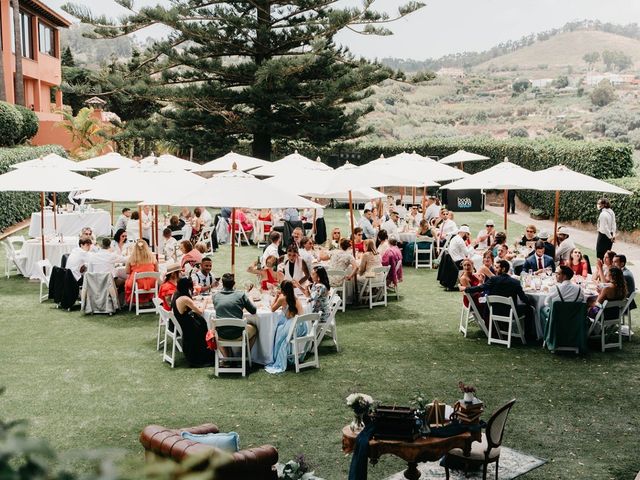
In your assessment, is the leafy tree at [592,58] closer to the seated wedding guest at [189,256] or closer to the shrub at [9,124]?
the shrub at [9,124]

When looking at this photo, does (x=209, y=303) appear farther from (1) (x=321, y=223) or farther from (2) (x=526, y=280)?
(1) (x=321, y=223)

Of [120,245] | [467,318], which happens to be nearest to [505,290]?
[467,318]

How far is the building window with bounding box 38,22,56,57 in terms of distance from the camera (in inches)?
1544

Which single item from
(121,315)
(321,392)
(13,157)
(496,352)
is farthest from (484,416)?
(13,157)

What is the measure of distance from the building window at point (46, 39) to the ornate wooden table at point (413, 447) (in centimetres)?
3758

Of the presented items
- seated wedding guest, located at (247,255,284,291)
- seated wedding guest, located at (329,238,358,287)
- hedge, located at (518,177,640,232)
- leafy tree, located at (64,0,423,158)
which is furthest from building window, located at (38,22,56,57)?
seated wedding guest, located at (247,255,284,291)

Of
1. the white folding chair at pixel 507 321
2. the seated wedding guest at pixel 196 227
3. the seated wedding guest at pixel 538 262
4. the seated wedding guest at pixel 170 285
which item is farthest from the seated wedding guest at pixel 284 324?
the seated wedding guest at pixel 196 227

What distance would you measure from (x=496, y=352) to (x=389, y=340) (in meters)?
1.45

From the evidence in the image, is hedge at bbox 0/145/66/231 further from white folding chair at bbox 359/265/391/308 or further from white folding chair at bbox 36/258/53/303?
white folding chair at bbox 359/265/391/308

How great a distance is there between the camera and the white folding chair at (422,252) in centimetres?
1620

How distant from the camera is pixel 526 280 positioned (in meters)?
11.1

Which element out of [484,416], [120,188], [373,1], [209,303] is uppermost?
[373,1]

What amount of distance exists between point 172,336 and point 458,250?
6.33 meters

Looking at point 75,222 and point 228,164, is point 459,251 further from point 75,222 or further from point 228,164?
point 75,222
